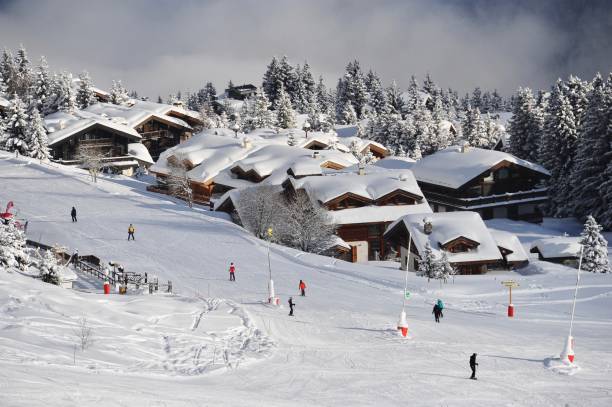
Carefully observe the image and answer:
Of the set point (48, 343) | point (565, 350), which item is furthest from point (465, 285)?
point (48, 343)

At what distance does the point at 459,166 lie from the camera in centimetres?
6347

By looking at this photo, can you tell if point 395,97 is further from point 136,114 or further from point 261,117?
point 136,114

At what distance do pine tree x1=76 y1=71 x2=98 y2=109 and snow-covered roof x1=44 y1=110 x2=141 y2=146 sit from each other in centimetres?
2214

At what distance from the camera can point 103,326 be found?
65.9 feet

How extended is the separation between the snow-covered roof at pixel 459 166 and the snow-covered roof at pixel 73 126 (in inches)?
1352

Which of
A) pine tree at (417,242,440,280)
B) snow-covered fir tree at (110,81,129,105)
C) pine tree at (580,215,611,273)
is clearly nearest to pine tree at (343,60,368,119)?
snow-covered fir tree at (110,81,129,105)

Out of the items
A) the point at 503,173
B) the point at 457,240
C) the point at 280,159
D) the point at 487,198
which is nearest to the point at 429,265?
the point at 457,240

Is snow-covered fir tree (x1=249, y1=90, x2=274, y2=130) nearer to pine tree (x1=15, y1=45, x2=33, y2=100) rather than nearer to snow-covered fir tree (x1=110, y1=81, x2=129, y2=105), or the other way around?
snow-covered fir tree (x1=110, y1=81, x2=129, y2=105)

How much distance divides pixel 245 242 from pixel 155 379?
25.5m

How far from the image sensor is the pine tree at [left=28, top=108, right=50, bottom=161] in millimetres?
66438

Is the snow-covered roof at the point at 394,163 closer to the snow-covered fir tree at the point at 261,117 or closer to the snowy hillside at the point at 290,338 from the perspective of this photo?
the snow-covered fir tree at the point at 261,117

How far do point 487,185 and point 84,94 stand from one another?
6557cm

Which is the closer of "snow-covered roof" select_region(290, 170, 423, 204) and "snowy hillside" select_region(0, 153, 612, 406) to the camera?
"snowy hillside" select_region(0, 153, 612, 406)

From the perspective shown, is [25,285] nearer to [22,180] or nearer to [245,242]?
[245,242]
